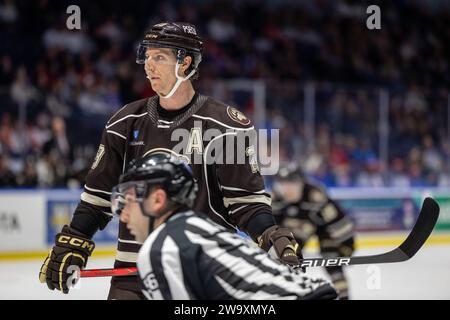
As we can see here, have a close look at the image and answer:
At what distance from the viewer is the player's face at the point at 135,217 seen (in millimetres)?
2182

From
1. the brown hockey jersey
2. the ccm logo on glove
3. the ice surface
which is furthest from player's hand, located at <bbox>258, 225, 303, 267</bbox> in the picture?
the ice surface

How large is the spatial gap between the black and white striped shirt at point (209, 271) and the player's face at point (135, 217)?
0.13 meters

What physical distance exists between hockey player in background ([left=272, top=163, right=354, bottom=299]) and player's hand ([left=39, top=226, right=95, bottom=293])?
8.45ft

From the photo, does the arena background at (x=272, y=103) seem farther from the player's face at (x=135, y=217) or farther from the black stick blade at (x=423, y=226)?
the player's face at (x=135, y=217)

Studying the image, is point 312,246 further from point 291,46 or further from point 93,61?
point 291,46

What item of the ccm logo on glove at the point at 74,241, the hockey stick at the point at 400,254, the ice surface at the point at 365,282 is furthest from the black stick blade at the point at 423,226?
the ice surface at the point at 365,282

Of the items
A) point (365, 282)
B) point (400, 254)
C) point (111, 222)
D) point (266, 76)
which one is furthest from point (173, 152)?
point (266, 76)

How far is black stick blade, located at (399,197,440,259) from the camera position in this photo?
2.64 meters

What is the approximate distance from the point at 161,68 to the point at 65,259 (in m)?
0.75

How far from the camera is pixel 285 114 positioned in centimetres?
940

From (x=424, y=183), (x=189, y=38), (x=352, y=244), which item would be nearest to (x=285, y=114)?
(x=424, y=183)

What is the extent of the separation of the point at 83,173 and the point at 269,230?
5.50 m

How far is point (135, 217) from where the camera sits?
7.21 ft
